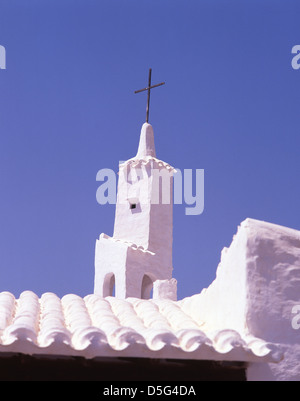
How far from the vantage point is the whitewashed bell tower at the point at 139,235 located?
1870 centimetres

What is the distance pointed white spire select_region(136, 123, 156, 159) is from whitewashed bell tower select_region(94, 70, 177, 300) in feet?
0.38

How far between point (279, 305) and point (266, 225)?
0.84 meters

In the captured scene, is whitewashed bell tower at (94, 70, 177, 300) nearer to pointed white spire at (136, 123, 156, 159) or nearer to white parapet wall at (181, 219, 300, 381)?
pointed white spire at (136, 123, 156, 159)

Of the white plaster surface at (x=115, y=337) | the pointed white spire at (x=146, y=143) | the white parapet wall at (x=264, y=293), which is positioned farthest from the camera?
the pointed white spire at (x=146, y=143)

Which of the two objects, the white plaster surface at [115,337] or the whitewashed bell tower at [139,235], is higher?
the whitewashed bell tower at [139,235]

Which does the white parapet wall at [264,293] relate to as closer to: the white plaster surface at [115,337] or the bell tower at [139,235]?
the white plaster surface at [115,337]

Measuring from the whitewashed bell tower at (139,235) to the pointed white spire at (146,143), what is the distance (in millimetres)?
117

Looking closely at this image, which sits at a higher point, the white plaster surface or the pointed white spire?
the pointed white spire

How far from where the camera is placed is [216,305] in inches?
291

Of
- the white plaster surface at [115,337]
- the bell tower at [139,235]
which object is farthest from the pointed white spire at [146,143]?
the white plaster surface at [115,337]

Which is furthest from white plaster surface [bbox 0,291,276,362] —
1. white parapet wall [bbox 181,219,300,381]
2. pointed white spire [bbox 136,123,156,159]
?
pointed white spire [bbox 136,123,156,159]

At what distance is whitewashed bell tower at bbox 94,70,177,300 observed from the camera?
1870cm

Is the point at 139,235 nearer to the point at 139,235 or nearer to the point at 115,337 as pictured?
the point at 139,235

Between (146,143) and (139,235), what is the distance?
3.15 meters
